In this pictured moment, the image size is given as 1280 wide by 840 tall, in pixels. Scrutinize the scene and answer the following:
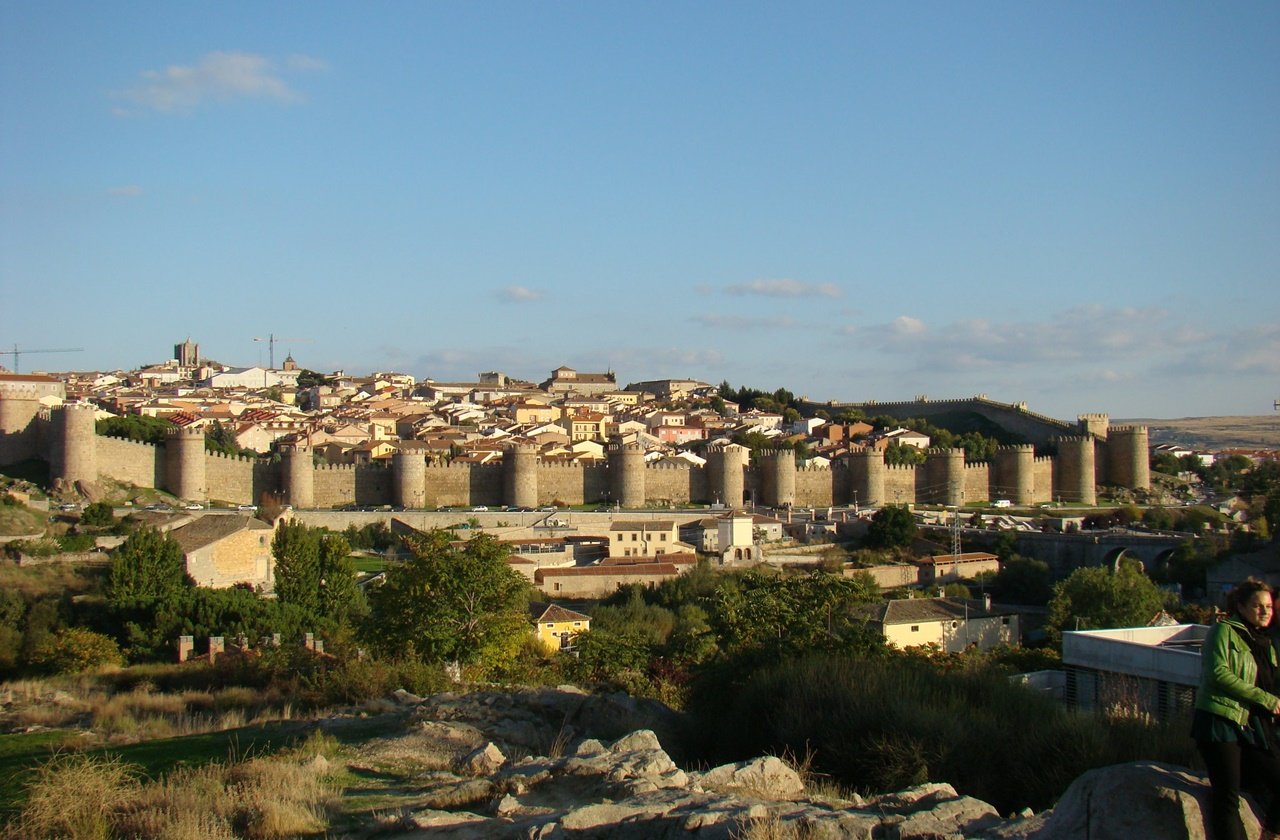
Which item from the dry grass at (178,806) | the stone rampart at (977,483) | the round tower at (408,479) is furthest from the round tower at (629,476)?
the dry grass at (178,806)

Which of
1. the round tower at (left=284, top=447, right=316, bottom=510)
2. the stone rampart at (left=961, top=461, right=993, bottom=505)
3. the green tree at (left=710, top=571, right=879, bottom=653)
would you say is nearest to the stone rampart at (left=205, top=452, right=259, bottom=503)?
the round tower at (left=284, top=447, right=316, bottom=510)

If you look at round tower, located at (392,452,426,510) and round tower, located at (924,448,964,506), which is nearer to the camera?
round tower, located at (392,452,426,510)

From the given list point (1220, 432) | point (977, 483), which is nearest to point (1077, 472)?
point (977, 483)

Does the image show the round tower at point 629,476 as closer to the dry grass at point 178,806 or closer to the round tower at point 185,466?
the round tower at point 185,466

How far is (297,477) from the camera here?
115 feet

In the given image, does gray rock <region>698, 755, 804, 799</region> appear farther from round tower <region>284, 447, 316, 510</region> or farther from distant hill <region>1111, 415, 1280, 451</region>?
distant hill <region>1111, 415, 1280, 451</region>

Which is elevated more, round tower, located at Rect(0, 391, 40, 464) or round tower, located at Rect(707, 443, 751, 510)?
round tower, located at Rect(0, 391, 40, 464)

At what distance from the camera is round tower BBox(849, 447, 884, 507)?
40.8 m

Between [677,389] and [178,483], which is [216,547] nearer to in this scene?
[178,483]

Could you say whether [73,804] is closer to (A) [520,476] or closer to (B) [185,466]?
(B) [185,466]

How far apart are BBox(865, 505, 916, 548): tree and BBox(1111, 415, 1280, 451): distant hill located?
67.6m

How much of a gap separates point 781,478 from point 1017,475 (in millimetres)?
8590

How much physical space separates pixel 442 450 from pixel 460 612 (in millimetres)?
31247

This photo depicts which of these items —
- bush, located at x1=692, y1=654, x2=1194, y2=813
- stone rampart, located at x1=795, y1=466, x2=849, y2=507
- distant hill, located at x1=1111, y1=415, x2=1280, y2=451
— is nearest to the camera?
bush, located at x1=692, y1=654, x2=1194, y2=813
